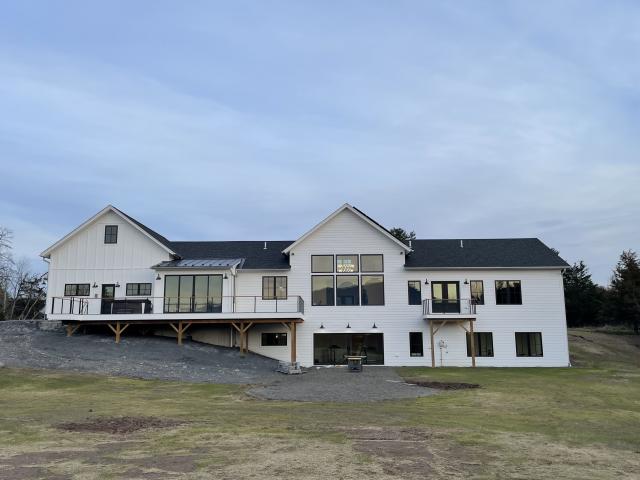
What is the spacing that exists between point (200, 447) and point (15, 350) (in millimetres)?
18769

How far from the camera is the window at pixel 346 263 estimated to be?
1217 inches

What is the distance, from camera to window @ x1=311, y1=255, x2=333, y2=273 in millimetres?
30969

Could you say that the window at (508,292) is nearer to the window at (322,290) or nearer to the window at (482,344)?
the window at (482,344)

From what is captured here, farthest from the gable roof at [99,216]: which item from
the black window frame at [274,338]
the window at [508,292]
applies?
the window at [508,292]

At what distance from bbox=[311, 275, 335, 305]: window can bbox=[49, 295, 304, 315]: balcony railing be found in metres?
0.88

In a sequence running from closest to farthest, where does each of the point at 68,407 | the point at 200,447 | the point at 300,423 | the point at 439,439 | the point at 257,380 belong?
the point at 200,447
the point at 439,439
the point at 300,423
the point at 68,407
the point at 257,380

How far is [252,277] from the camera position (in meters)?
31.1

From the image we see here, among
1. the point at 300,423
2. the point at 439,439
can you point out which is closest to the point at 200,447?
the point at 300,423

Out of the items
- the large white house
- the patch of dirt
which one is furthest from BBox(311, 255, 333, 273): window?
the patch of dirt

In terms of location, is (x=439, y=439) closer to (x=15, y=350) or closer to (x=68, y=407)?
(x=68, y=407)

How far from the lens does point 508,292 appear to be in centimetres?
3056

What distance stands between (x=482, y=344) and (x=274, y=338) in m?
11.5

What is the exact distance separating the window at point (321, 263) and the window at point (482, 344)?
8.55 m

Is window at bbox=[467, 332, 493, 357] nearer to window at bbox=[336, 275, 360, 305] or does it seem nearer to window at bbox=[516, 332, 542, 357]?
window at bbox=[516, 332, 542, 357]
